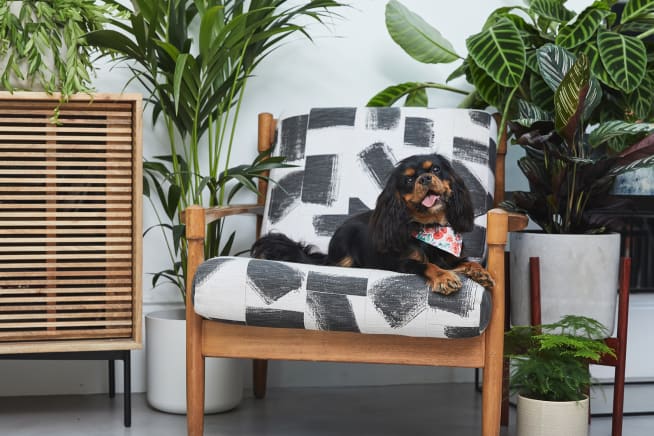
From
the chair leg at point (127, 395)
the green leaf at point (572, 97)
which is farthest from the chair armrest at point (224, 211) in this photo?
the green leaf at point (572, 97)

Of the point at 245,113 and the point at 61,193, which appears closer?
the point at 61,193

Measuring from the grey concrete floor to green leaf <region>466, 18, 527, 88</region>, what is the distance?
1.01 metres

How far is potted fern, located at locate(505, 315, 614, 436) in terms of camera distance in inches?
75.8

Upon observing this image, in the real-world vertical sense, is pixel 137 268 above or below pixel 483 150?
below

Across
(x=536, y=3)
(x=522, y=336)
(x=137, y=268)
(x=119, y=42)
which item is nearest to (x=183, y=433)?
(x=137, y=268)

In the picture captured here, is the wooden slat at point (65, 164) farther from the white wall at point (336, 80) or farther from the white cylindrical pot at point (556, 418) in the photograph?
the white cylindrical pot at point (556, 418)

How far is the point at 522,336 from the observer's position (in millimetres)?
2096

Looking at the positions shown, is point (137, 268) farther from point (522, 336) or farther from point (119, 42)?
point (522, 336)

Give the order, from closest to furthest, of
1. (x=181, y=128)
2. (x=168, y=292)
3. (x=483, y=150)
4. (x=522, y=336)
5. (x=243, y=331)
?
(x=243, y=331) → (x=522, y=336) → (x=483, y=150) → (x=181, y=128) → (x=168, y=292)

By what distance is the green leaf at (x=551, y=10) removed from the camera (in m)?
2.36

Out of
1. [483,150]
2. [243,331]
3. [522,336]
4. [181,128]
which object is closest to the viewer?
[243,331]

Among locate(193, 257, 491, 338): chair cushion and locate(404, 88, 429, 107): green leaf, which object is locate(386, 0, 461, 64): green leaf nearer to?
locate(404, 88, 429, 107): green leaf

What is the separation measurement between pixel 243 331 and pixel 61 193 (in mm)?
732

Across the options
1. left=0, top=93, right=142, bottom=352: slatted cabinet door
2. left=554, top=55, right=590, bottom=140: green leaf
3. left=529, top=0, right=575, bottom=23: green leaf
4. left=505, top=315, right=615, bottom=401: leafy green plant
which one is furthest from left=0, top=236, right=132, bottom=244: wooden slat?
left=529, top=0, right=575, bottom=23: green leaf
